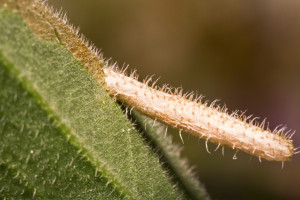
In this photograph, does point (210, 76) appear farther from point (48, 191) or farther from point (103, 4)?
point (48, 191)

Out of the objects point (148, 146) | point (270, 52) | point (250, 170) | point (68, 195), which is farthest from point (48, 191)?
point (270, 52)

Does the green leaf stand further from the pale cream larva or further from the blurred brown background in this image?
the blurred brown background

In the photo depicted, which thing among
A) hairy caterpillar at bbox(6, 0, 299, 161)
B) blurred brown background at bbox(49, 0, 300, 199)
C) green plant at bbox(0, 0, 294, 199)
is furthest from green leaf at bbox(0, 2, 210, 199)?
blurred brown background at bbox(49, 0, 300, 199)

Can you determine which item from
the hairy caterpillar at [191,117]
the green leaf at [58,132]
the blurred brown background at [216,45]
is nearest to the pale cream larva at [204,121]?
the hairy caterpillar at [191,117]

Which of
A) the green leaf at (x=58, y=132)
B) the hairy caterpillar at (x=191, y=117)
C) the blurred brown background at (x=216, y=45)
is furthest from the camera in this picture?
the blurred brown background at (x=216, y=45)

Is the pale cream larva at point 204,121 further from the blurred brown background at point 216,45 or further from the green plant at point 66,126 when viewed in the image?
the blurred brown background at point 216,45

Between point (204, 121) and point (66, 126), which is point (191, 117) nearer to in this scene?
point (204, 121)
